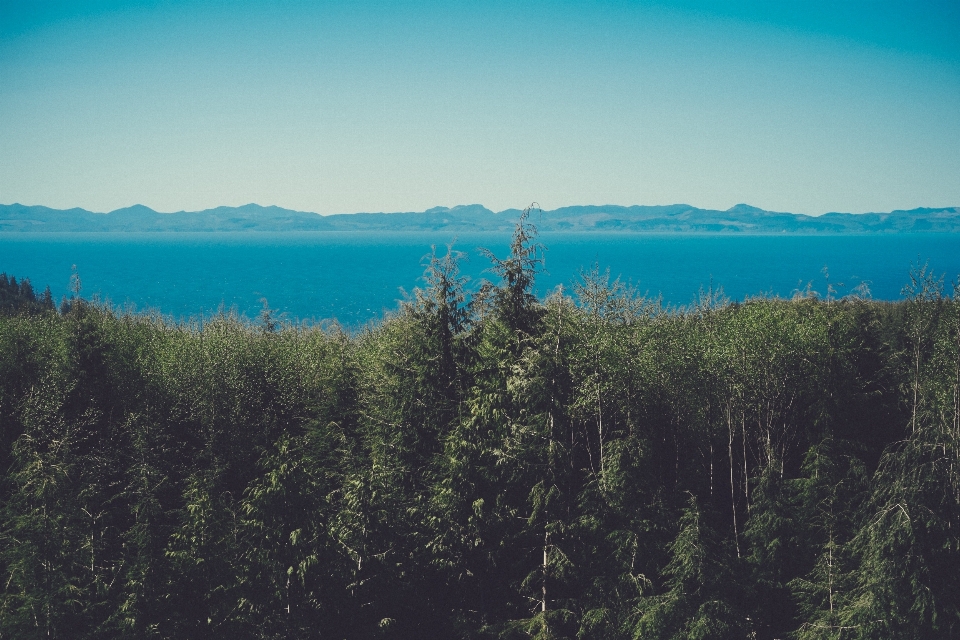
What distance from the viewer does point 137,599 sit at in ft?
57.6

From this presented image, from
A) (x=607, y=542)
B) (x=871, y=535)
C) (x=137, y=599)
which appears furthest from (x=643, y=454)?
(x=137, y=599)

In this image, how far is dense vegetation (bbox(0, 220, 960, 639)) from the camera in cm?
1719

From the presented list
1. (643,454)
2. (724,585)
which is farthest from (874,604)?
(643,454)

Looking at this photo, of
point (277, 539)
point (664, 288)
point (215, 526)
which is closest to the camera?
point (277, 539)

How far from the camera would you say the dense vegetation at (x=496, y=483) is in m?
17.2

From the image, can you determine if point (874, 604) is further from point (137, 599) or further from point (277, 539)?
point (137, 599)

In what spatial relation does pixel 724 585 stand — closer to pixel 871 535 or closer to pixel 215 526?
pixel 871 535

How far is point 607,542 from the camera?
21.7 metres

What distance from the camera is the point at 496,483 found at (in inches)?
858

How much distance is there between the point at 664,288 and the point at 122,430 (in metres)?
145

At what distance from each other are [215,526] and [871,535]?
57.0ft

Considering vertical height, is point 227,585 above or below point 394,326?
below

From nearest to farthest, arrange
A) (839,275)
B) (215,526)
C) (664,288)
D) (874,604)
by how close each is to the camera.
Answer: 1. (874,604)
2. (215,526)
3. (664,288)
4. (839,275)

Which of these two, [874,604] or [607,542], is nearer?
[874,604]
